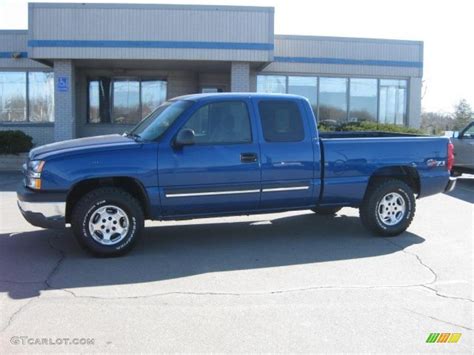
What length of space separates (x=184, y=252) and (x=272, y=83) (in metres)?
14.3

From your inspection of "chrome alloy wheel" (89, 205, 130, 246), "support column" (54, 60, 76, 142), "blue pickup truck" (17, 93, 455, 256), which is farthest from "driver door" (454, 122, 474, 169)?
"support column" (54, 60, 76, 142)

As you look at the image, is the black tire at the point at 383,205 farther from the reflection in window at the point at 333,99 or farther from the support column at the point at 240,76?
the reflection in window at the point at 333,99

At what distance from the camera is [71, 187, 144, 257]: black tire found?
611 centimetres

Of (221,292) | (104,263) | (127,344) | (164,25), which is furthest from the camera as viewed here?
(164,25)

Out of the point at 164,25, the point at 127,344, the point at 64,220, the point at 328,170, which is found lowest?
the point at 127,344

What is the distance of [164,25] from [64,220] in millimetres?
12138

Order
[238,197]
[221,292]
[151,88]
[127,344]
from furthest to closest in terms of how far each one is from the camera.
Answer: [151,88] → [238,197] → [221,292] → [127,344]

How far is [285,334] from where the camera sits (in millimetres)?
4117

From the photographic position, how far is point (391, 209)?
24.7 ft

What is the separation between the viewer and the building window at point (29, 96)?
19.6m

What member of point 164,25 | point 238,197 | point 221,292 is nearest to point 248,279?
point 221,292

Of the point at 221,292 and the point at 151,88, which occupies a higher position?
the point at 151,88

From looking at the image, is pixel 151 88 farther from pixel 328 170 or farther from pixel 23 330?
pixel 23 330

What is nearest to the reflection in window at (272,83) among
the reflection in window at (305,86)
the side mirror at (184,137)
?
the reflection in window at (305,86)
